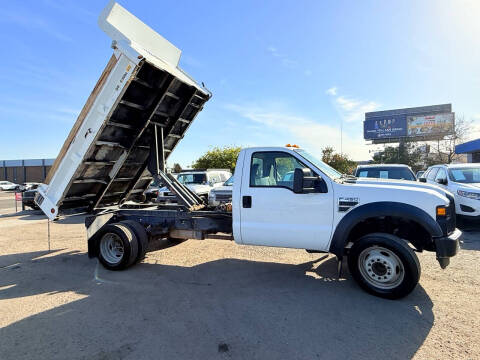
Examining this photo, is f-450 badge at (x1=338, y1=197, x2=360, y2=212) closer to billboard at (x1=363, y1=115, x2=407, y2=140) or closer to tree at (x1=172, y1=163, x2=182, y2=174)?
tree at (x1=172, y1=163, x2=182, y2=174)

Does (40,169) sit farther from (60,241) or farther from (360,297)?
(360,297)

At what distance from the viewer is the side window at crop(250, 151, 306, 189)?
15.2 feet

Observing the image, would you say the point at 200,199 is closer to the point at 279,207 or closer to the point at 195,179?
the point at 279,207

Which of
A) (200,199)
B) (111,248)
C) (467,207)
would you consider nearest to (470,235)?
(467,207)

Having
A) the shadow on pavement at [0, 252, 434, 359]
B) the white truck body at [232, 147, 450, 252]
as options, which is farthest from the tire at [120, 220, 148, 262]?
the white truck body at [232, 147, 450, 252]

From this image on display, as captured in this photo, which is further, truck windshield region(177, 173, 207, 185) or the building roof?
the building roof

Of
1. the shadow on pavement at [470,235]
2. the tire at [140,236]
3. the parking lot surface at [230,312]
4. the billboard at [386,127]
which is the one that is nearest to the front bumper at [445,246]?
the parking lot surface at [230,312]

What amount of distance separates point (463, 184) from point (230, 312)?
810 centimetres

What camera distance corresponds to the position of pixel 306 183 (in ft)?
13.7

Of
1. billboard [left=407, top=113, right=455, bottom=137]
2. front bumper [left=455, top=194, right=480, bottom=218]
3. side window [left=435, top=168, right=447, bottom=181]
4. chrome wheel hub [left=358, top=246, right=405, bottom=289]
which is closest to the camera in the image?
chrome wheel hub [left=358, top=246, right=405, bottom=289]

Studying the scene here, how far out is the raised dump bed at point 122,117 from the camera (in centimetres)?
468

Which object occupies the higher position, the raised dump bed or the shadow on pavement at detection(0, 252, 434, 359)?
the raised dump bed

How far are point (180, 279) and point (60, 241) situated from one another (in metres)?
5.06

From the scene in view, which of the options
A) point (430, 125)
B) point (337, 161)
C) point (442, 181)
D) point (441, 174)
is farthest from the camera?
point (430, 125)
